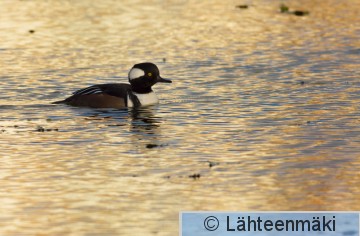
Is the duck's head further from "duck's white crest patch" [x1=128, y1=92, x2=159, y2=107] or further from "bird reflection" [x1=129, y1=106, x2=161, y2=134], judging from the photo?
"bird reflection" [x1=129, y1=106, x2=161, y2=134]

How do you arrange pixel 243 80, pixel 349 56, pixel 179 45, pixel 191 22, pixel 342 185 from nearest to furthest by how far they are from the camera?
pixel 342 185, pixel 243 80, pixel 349 56, pixel 179 45, pixel 191 22

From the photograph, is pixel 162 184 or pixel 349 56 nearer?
pixel 162 184

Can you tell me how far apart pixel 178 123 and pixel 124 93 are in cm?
244

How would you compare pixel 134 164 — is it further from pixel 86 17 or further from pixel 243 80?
pixel 86 17

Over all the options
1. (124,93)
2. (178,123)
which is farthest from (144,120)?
(124,93)

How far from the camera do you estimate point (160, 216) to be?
13.9m

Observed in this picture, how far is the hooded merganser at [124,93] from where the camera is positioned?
22.4 metres

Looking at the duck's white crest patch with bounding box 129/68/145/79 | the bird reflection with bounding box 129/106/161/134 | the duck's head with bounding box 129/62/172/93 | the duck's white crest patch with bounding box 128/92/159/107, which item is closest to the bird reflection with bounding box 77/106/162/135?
the bird reflection with bounding box 129/106/161/134

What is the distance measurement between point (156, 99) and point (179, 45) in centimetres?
874

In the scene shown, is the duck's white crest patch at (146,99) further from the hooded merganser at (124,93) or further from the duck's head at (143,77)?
the duck's head at (143,77)

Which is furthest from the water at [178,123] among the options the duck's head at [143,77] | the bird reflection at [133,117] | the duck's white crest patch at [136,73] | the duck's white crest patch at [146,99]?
the duck's white crest patch at [136,73]

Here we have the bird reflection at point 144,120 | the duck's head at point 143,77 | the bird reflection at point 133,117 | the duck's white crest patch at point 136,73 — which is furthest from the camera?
the duck's white crest patch at point 136,73

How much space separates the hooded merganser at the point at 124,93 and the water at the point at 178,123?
0.31 meters

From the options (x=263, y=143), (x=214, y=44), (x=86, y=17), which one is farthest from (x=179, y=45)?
(x=263, y=143)
